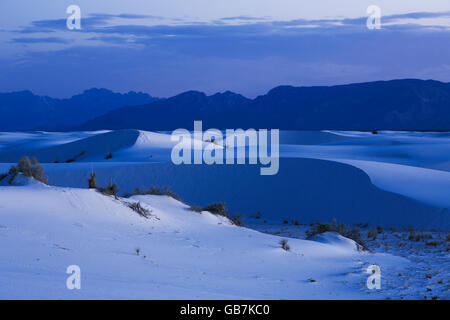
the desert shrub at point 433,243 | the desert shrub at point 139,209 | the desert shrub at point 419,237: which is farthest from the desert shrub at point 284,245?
the desert shrub at point 419,237

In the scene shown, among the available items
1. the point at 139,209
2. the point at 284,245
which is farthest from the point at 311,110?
the point at 284,245

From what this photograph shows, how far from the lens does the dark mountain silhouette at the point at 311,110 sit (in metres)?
124

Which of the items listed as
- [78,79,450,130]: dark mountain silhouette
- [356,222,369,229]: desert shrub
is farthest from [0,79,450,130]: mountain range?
[356,222,369,229]: desert shrub

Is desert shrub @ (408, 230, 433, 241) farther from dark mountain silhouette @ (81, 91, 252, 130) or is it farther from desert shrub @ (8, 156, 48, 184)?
dark mountain silhouette @ (81, 91, 252, 130)

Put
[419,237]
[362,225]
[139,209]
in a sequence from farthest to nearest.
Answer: [362,225]
[419,237]
[139,209]

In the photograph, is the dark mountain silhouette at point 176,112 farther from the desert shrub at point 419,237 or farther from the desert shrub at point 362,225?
the desert shrub at point 419,237

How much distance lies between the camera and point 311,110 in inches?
5354

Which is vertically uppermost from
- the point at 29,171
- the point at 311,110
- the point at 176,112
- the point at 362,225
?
the point at 176,112

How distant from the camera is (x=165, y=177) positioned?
21.1 metres

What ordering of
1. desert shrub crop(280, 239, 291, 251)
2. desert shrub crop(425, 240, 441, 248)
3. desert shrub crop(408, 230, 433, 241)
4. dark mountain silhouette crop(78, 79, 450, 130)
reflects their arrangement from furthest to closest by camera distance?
1. dark mountain silhouette crop(78, 79, 450, 130)
2. desert shrub crop(408, 230, 433, 241)
3. desert shrub crop(425, 240, 441, 248)
4. desert shrub crop(280, 239, 291, 251)

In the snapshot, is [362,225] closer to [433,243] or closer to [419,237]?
[419,237]

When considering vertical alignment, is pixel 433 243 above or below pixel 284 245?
below

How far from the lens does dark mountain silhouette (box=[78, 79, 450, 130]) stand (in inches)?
4899
